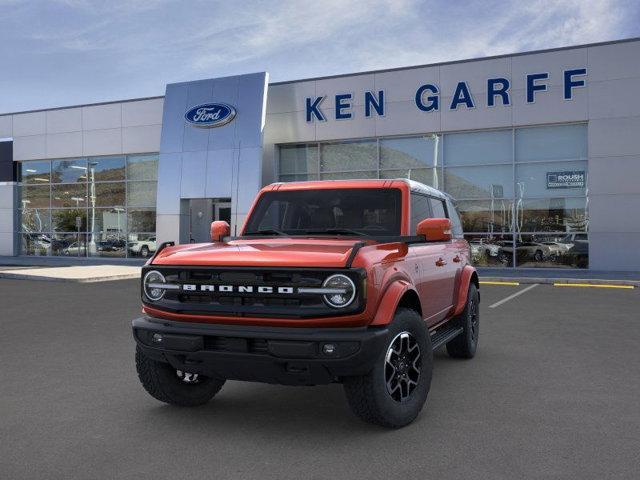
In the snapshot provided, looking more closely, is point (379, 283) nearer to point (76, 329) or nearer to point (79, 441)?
point (79, 441)

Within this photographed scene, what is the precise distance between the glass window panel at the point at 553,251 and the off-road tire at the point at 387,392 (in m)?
17.3

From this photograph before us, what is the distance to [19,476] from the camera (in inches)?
142

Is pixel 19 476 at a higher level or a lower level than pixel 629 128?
lower

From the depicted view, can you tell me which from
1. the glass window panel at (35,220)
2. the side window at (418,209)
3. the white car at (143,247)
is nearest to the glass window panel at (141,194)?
the white car at (143,247)

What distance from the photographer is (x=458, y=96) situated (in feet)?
69.9

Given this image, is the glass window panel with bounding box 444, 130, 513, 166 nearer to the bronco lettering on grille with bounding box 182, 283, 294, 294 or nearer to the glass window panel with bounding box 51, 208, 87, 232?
the glass window panel with bounding box 51, 208, 87, 232

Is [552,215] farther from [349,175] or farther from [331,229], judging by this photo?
[331,229]

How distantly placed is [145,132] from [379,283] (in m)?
24.3

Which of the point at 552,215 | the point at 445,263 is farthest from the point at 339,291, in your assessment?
the point at 552,215

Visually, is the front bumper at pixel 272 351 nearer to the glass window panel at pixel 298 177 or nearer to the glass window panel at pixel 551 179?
the glass window panel at pixel 551 179

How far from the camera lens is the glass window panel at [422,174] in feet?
72.5

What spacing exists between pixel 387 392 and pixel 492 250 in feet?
59.1

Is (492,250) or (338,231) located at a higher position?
(338,231)

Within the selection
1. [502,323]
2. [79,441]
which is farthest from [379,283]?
[502,323]
